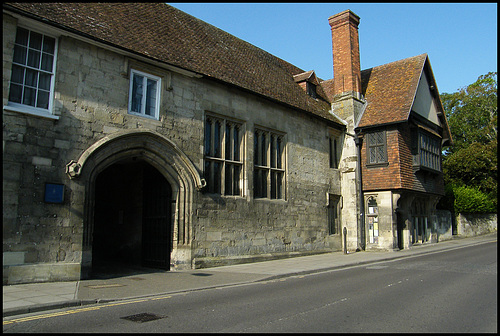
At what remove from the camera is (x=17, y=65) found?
32.7ft

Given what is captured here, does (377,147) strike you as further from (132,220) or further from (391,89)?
(132,220)

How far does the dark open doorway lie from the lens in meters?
13.6

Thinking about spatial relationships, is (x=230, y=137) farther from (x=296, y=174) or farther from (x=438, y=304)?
(x=438, y=304)

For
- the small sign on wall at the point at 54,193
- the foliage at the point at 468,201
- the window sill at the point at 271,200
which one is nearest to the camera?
the small sign on wall at the point at 54,193

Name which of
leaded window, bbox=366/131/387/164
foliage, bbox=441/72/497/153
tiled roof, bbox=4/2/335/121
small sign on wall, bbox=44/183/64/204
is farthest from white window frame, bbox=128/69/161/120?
foliage, bbox=441/72/497/153

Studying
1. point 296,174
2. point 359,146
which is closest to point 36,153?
point 296,174

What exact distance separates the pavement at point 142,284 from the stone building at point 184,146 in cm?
74

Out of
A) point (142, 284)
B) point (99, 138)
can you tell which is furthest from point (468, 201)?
point (99, 138)

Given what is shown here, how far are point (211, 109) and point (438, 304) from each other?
9.81m

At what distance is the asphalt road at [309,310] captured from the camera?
5.66m

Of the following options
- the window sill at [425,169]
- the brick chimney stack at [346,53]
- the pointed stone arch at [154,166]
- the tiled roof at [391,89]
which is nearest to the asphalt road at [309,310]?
the pointed stone arch at [154,166]

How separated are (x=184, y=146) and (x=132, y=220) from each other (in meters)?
4.04

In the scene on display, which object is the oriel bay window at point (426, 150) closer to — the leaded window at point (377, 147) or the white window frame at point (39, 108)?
the leaded window at point (377, 147)

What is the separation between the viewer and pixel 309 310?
671 centimetres
